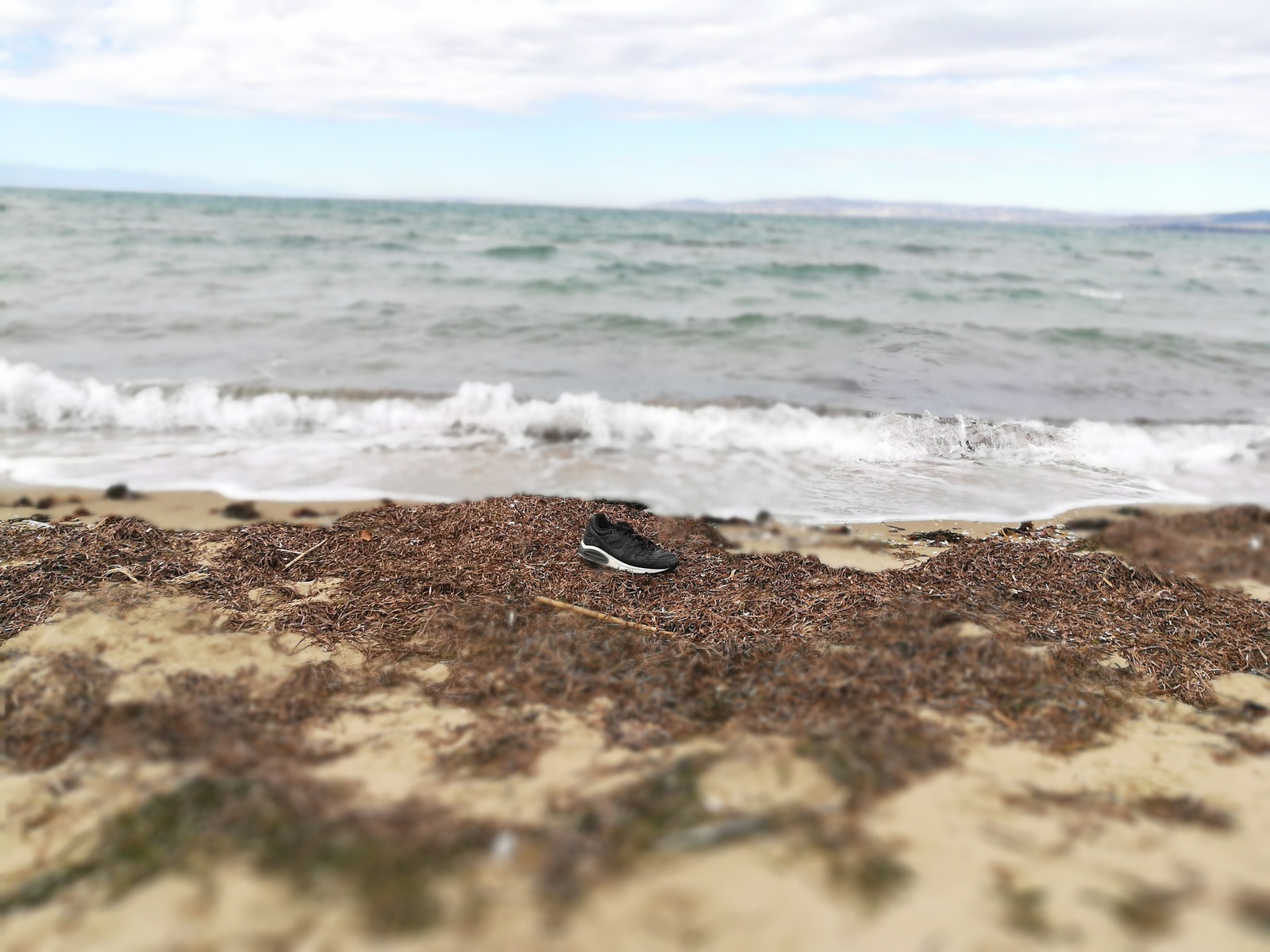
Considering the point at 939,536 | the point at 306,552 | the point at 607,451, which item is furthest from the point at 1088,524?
the point at 306,552

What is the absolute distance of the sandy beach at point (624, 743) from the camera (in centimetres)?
166

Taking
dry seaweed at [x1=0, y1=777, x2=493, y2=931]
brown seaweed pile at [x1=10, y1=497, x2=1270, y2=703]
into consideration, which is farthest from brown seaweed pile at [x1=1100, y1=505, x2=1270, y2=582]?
dry seaweed at [x1=0, y1=777, x2=493, y2=931]

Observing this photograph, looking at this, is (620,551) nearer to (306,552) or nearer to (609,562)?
(609,562)

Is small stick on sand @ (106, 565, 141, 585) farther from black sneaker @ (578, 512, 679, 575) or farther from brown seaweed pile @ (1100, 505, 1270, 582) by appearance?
brown seaweed pile @ (1100, 505, 1270, 582)

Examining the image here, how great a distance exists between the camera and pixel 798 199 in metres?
93.8

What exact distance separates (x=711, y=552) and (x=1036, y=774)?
238cm

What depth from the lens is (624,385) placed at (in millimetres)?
9430

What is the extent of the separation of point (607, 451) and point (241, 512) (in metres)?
3.17

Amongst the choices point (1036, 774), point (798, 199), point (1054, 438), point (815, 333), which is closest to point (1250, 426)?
point (1054, 438)

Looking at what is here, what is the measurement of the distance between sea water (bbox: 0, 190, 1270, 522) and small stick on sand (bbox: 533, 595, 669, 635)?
2.05 m

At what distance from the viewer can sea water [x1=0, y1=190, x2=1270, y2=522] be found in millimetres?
6195

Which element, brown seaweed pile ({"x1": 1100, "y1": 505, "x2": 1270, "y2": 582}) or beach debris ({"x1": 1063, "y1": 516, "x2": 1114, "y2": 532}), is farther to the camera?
beach debris ({"x1": 1063, "y1": 516, "x2": 1114, "y2": 532})

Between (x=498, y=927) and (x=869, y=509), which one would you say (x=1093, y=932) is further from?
(x=869, y=509)

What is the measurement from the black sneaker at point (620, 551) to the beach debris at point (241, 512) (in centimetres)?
235
